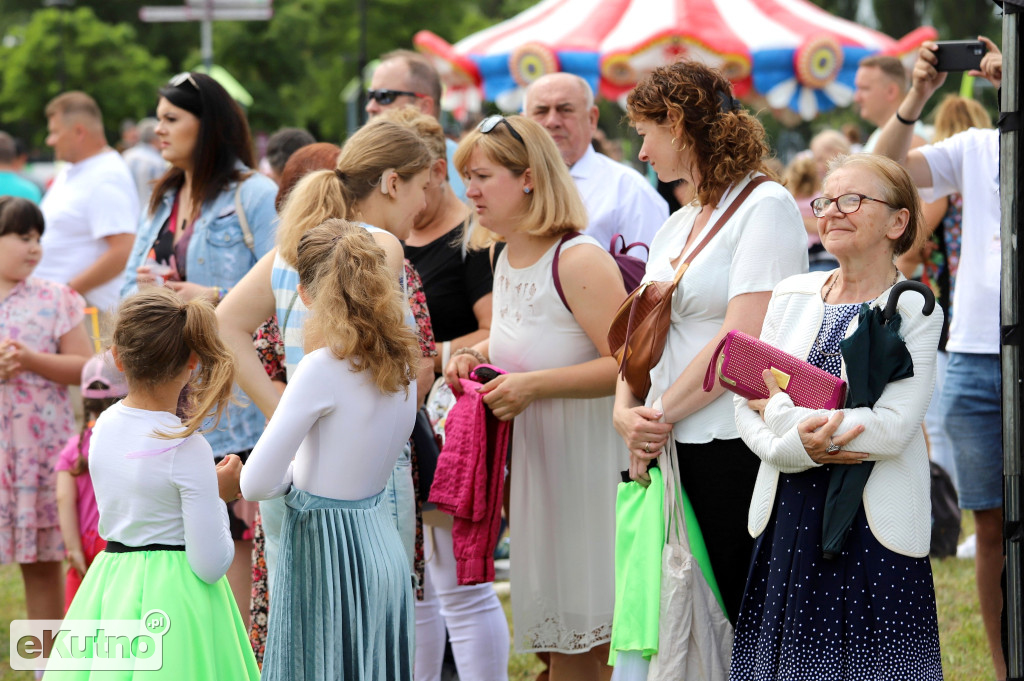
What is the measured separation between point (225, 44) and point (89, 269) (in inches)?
1447

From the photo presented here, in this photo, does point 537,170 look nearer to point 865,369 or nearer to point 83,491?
point 865,369

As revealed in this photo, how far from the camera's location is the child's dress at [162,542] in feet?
9.17

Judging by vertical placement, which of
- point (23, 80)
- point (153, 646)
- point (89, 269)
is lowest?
→ point (153, 646)

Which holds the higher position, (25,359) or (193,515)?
(25,359)

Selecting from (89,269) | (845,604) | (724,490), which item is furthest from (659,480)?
(89,269)

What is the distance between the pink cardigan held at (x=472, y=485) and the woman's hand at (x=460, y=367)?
0.39ft

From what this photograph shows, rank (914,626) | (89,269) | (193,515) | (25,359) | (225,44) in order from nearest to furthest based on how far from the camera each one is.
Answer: (914,626), (193,515), (25,359), (89,269), (225,44)

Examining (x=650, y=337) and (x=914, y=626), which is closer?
(x=914, y=626)

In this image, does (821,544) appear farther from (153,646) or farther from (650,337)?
(153,646)

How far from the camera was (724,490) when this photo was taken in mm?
3041

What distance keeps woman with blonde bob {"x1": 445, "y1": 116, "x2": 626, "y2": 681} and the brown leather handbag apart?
286mm

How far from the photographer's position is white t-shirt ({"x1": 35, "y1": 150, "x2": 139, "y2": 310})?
A: 5945 mm

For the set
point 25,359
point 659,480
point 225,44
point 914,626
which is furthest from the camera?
point 225,44

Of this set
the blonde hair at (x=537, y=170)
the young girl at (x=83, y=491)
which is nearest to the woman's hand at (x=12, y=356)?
the young girl at (x=83, y=491)
